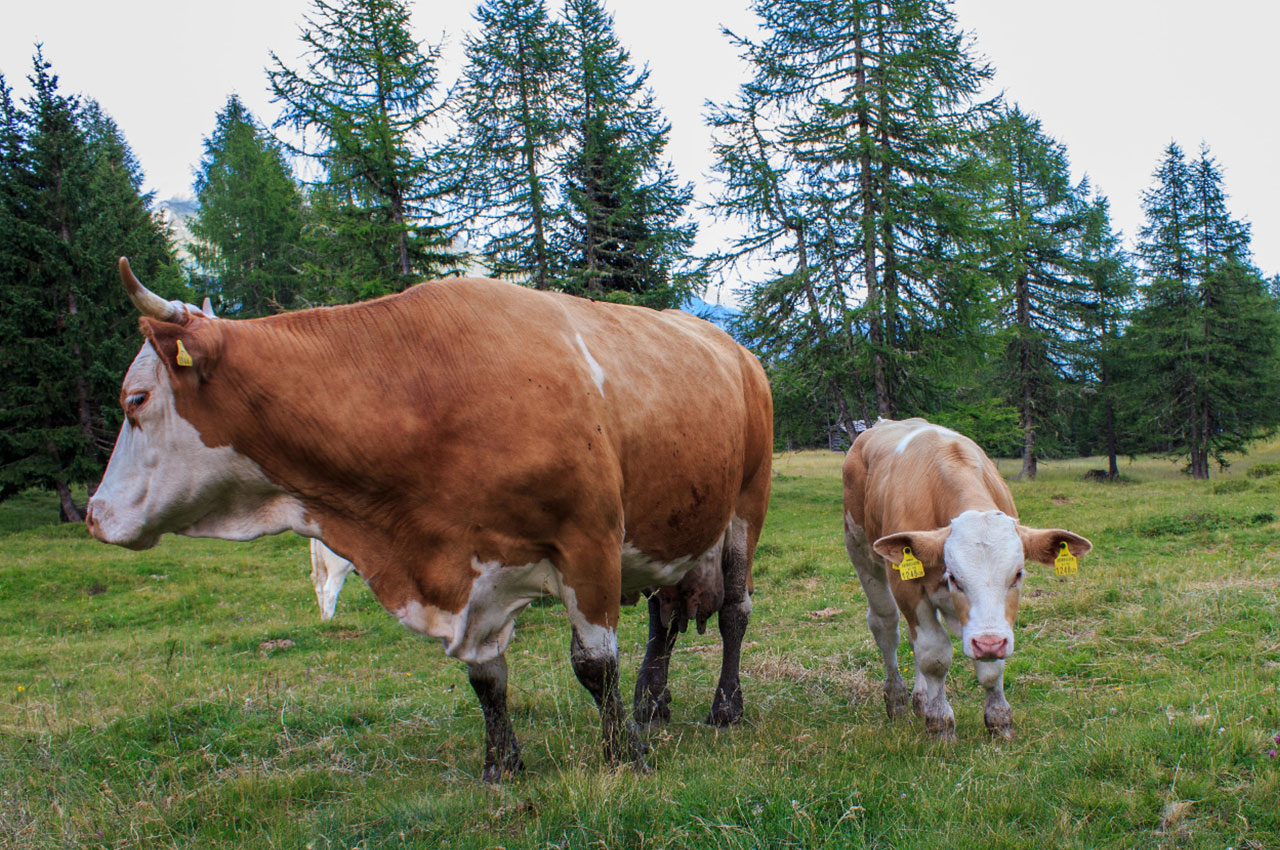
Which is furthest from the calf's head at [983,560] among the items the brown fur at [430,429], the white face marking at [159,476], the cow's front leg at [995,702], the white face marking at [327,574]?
the white face marking at [327,574]

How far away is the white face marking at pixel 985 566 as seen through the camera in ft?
14.5

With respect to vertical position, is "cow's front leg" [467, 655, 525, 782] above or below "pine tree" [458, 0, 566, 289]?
below

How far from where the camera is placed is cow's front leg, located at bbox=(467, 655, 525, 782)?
164 inches

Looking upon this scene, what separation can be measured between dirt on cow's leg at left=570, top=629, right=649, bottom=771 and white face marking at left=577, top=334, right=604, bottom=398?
1.23 meters

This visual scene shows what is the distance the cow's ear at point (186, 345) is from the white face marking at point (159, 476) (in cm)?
13

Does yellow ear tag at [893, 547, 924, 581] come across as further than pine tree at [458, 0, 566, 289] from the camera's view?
No

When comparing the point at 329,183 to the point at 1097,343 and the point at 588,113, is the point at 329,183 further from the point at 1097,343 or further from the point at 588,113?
the point at 1097,343

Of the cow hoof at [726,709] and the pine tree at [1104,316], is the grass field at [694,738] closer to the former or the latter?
the cow hoof at [726,709]

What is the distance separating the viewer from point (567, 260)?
74.4 ft

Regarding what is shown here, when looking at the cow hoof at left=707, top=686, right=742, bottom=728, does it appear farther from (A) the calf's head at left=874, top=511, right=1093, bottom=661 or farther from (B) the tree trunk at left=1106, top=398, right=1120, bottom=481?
(B) the tree trunk at left=1106, top=398, right=1120, bottom=481

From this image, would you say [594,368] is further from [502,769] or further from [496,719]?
[502,769]

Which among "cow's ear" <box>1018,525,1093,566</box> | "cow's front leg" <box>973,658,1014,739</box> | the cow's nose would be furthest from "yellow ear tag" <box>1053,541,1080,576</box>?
the cow's nose

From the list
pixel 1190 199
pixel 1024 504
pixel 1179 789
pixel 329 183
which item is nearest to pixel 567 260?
pixel 329 183

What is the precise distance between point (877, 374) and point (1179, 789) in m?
19.2
